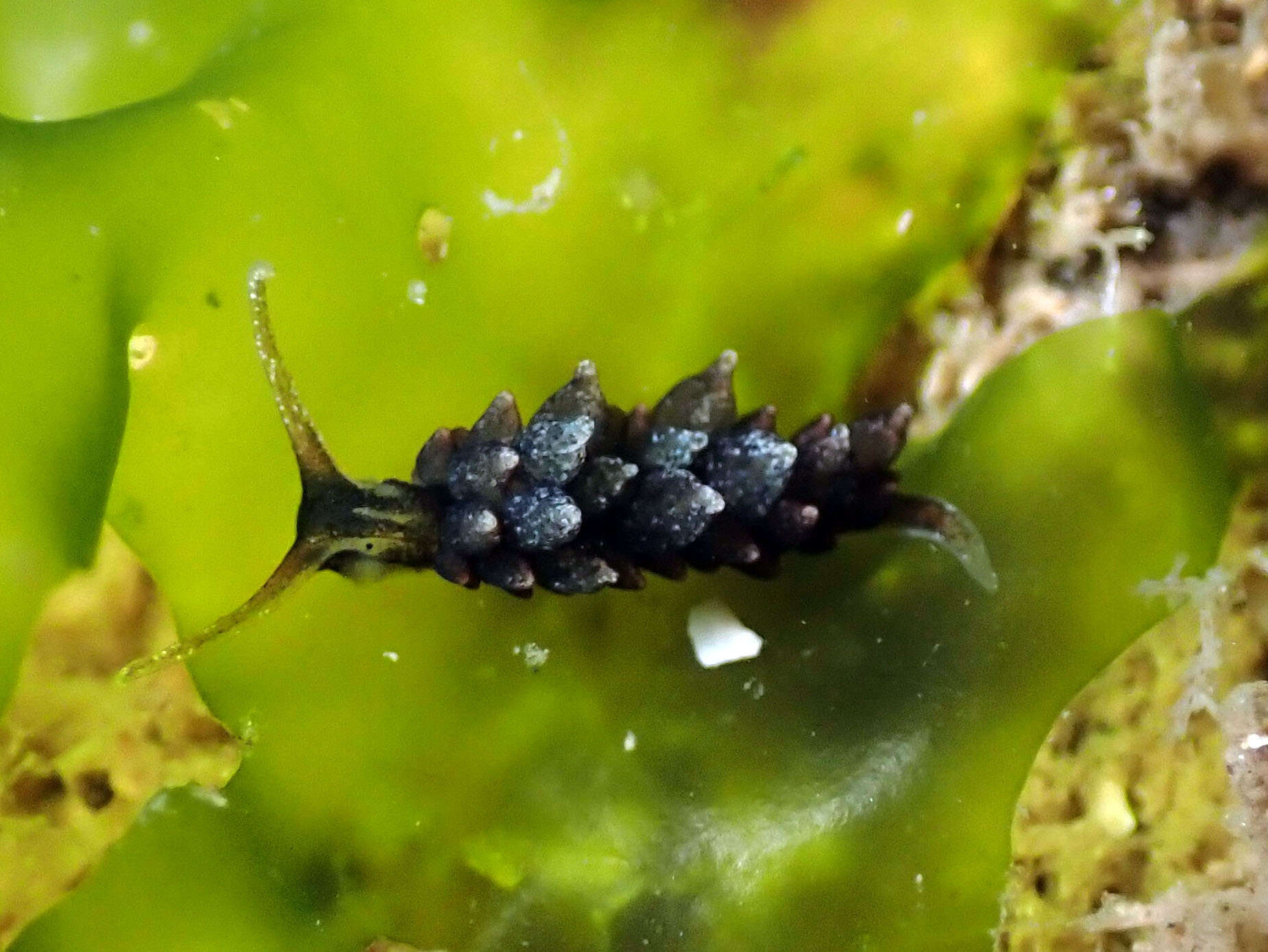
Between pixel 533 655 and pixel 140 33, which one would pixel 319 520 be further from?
pixel 140 33

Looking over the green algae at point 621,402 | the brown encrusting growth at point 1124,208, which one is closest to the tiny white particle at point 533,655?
the green algae at point 621,402

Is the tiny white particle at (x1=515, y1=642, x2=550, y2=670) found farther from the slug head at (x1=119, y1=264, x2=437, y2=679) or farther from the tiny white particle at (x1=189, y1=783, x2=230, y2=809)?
the tiny white particle at (x1=189, y1=783, x2=230, y2=809)

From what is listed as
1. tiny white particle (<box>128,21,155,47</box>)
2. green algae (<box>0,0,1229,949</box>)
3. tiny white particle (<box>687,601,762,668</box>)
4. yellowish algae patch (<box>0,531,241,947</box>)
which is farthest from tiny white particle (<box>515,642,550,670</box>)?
tiny white particle (<box>128,21,155,47</box>)

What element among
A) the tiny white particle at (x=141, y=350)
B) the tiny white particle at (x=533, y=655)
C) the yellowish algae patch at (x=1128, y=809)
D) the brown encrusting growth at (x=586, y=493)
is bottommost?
the yellowish algae patch at (x=1128, y=809)

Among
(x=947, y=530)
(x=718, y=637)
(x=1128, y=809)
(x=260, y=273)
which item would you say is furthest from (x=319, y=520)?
(x=1128, y=809)

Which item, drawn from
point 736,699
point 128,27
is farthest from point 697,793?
point 128,27

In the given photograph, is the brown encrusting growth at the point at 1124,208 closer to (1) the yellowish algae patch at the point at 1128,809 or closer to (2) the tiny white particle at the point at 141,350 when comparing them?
(1) the yellowish algae patch at the point at 1128,809
